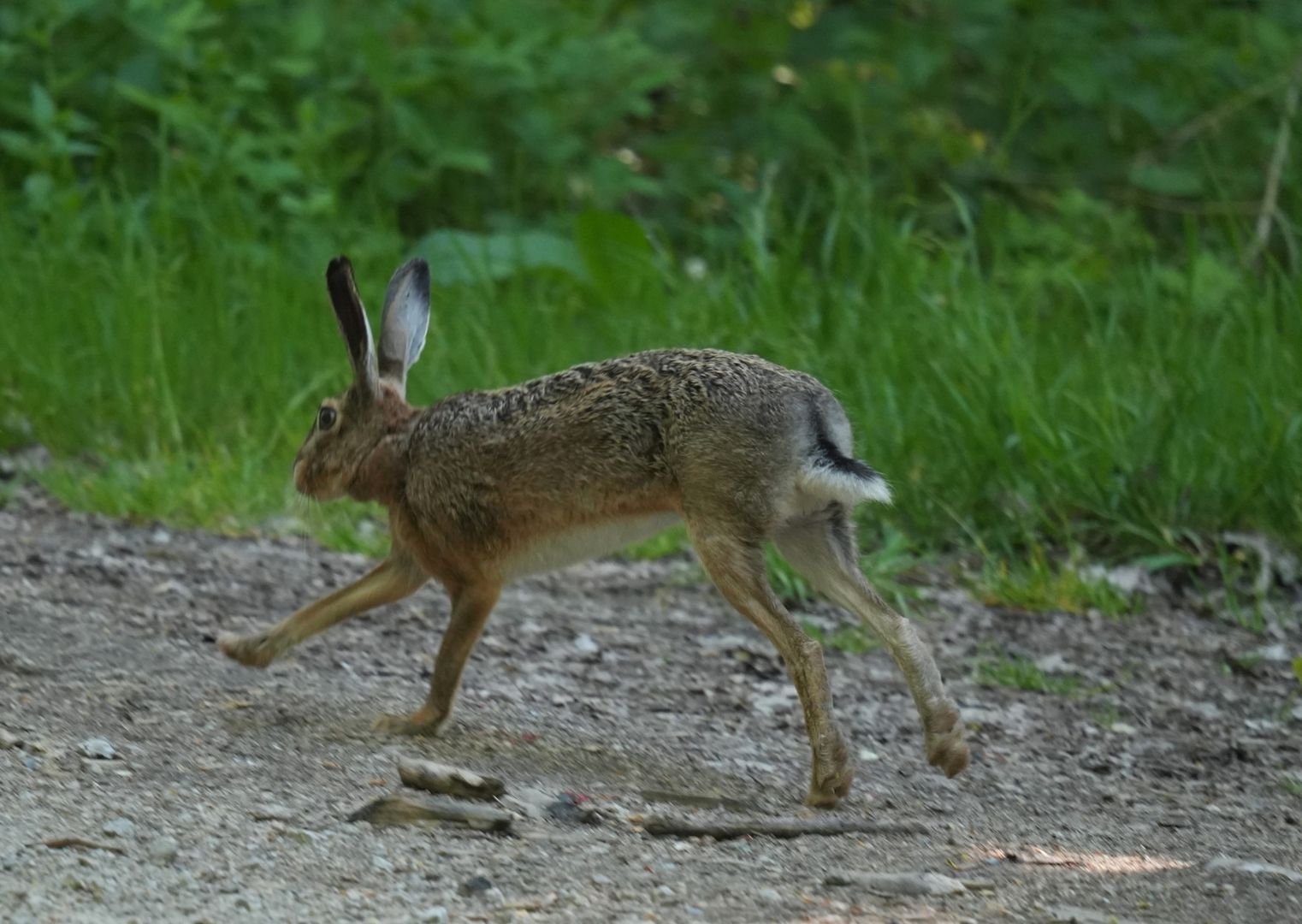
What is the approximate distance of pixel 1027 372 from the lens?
258 inches

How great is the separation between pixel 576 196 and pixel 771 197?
1461 millimetres

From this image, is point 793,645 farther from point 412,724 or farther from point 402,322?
point 402,322

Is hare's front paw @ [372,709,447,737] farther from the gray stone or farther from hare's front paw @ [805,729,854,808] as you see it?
the gray stone

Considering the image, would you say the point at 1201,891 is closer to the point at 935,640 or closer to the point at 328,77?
the point at 935,640

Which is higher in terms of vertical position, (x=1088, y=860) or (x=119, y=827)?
(x=119, y=827)

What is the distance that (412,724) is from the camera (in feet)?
15.0

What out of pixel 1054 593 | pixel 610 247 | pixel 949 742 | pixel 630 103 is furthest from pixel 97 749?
pixel 630 103

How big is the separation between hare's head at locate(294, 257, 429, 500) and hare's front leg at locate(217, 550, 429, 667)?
253mm

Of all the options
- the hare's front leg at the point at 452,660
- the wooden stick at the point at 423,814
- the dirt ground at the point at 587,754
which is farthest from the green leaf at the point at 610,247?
the wooden stick at the point at 423,814

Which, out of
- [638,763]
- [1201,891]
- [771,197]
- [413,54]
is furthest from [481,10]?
[1201,891]

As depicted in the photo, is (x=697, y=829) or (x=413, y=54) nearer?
(x=697, y=829)

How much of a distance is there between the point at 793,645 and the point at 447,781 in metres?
0.85

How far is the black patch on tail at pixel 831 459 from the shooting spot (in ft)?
13.9

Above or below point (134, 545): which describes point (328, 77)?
above
